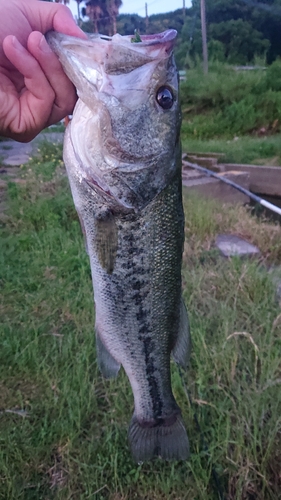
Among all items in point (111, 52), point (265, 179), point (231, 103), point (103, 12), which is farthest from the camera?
point (103, 12)

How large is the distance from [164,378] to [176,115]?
3.54 ft

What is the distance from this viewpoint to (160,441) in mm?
2000

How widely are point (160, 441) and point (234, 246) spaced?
3414 mm

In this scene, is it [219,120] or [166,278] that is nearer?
[166,278]

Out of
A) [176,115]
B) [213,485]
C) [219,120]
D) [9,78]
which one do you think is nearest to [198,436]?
[213,485]

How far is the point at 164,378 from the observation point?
2.01 m

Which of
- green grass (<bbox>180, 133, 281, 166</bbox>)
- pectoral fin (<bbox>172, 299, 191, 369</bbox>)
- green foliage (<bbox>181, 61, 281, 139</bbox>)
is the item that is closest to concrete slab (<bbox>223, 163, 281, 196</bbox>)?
green grass (<bbox>180, 133, 281, 166</bbox>)

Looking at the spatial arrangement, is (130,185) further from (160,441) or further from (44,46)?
(160,441)

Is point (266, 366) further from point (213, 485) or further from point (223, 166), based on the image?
point (223, 166)

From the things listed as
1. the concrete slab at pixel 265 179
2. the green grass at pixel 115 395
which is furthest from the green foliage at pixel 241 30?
the green grass at pixel 115 395

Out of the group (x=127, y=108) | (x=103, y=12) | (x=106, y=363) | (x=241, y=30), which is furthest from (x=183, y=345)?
(x=103, y=12)

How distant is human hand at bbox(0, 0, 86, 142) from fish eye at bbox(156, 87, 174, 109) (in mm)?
334

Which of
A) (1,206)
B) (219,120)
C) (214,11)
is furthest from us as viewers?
(214,11)

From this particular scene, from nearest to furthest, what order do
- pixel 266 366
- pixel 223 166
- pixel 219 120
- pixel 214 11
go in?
pixel 266 366
pixel 223 166
pixel 219 120
pixel 214 11
